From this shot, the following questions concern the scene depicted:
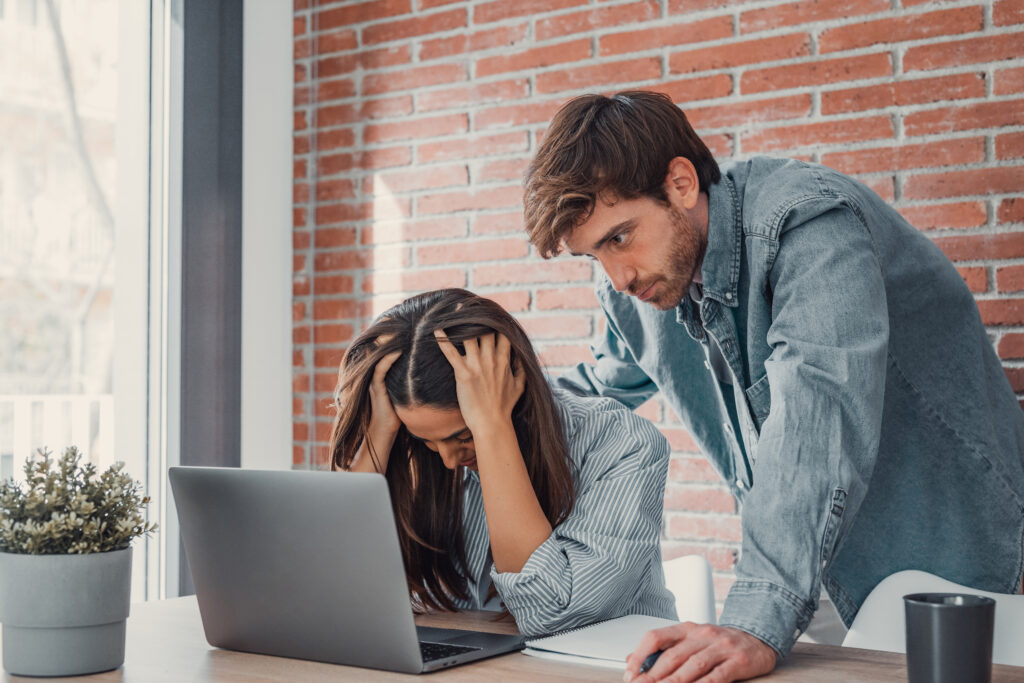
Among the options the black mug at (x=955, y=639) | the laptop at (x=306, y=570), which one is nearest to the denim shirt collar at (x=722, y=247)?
the laptop at (x=306, y=570)

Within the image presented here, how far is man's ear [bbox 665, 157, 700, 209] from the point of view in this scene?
157 cm

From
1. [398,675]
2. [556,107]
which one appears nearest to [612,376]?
[556,107]

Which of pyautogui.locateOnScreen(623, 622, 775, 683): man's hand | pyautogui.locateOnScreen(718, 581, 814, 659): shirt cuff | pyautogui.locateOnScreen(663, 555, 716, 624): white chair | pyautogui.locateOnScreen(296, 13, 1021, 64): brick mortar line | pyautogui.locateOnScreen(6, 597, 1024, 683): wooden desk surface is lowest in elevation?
pyautogui.locateOnScreen(663, 555, 716, 624): white chair

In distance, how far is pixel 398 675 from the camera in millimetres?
1099

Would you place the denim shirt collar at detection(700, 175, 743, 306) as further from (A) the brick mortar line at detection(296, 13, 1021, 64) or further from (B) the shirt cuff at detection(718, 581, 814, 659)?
(A) the brick mortar line at detection(296, 13, 1021, 64)

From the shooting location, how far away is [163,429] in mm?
2691

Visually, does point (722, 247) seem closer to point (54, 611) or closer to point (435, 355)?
point (435, 355)

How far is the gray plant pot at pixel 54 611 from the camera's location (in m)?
1.09

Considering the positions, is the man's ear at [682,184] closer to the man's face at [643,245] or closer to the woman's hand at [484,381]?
the man's face at [643,245]

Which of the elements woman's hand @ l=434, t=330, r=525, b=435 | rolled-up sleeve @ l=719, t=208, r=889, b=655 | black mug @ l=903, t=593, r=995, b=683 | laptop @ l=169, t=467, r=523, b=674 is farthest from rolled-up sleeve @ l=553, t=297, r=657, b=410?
black mug @ l=903, t=593, r=995, b=683

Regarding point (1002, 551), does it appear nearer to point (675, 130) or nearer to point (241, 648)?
point (675, 130)

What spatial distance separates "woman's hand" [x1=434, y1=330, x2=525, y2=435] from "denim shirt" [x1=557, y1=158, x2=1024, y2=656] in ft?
1.10

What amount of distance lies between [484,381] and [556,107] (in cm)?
125

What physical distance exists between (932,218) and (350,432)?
125 cm
